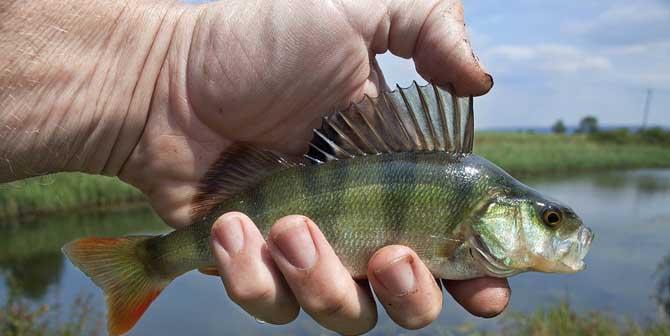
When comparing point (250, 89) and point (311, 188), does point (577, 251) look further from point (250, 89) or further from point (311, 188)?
point (250, 89)

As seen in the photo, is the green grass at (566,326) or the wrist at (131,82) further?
the green grass at (566,326)

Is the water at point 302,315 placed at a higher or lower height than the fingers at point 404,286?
lower

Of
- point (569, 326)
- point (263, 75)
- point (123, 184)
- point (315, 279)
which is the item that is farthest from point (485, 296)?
point (123, 184)

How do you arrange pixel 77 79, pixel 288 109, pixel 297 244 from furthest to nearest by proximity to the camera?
pixel 288 109, pixel 77 79, pixel 297 244

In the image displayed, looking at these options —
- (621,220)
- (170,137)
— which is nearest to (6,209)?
(170,137)

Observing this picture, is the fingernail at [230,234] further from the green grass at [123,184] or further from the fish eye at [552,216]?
the green grass at [123,184]

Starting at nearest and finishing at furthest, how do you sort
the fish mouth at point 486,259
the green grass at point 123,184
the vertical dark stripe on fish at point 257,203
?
1. the fish mouth at point 486,259
2. the vertical dark stripe on fish at point 257,203
3. the green grass at point 123,184

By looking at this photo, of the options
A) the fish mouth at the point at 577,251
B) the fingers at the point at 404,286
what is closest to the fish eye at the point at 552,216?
the fish mouth at the point at 577,251
